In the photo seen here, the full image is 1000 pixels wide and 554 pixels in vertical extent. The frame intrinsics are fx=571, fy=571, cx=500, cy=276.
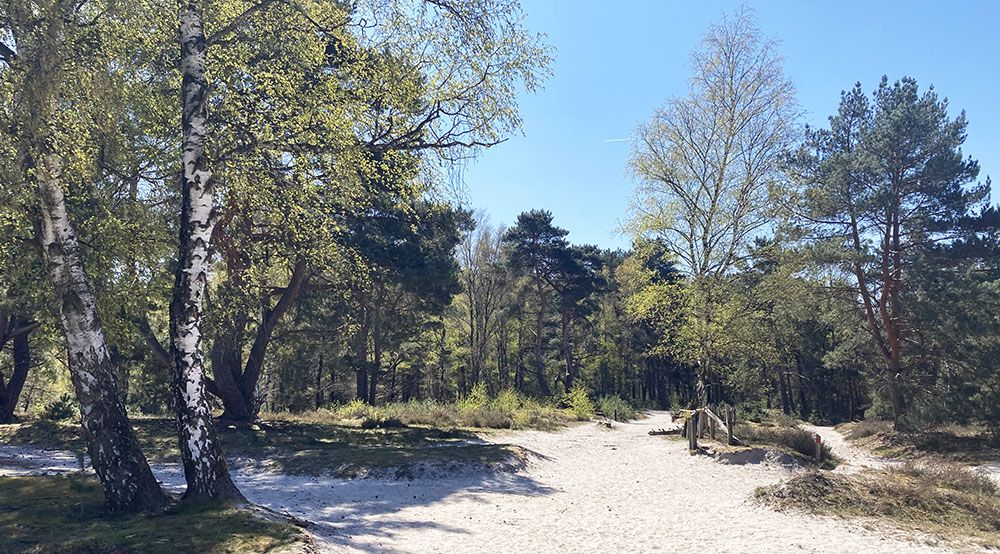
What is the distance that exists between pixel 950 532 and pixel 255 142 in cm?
1057

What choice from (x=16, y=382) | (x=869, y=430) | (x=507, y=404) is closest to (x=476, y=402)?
(x=507, y=404)

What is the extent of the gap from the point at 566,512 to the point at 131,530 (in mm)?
6033

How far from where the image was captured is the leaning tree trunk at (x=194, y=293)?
653cm

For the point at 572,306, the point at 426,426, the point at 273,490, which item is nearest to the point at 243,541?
the point at 273,490

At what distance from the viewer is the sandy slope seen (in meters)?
7.16

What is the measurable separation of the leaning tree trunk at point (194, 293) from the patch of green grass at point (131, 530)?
0.49m

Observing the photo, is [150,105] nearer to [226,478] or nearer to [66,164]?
[66,164]

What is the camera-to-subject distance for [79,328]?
6520 millimetres

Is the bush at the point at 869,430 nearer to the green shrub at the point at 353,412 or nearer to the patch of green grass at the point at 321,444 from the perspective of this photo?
the patch of green grass at the point at 321,444

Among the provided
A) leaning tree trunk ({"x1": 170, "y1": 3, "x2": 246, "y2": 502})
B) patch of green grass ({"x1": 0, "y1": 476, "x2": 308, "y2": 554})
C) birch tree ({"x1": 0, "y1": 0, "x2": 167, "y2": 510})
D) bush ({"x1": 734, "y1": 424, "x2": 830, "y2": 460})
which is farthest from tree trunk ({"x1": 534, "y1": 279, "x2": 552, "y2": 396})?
patch of green grass ({"x1": 0, "y1": 476, "x2": 308, "y2": 554})

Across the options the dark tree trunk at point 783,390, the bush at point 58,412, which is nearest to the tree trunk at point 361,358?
the bush at point 58,412

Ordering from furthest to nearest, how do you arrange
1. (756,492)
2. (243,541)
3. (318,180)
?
1. (756,492)
2. (318,180)
3. (243,541)

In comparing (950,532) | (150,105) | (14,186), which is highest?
(150,105)

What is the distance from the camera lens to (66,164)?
24.7ft
